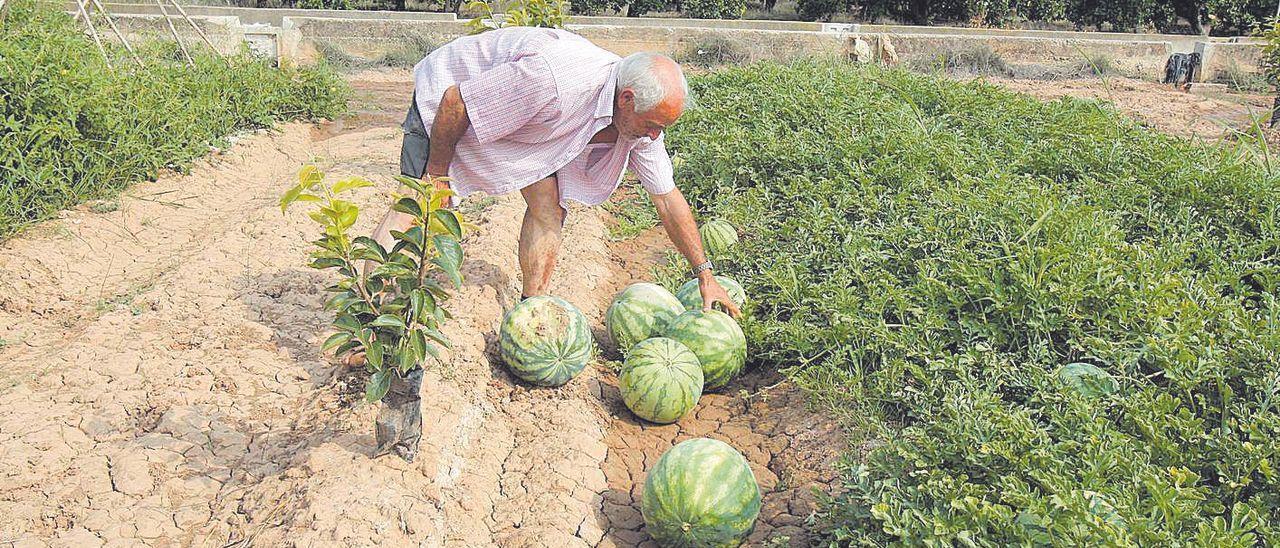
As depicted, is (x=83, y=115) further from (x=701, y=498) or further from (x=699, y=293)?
(x=701, y=498)

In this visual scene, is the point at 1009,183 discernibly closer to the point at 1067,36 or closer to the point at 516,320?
the point at 516,320

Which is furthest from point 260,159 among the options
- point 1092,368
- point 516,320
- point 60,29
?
point 1092,368

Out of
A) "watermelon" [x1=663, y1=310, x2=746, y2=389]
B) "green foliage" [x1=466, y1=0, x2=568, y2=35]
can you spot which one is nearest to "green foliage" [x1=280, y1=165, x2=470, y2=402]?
"watermelon" [x1=663, y1=310, x2=746, y2=389]

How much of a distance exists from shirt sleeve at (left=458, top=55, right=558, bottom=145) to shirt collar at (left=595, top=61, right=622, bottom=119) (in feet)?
0.59

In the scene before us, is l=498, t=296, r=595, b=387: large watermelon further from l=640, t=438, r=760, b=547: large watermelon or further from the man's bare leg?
l=640, t=438, r=760, b=547: large watermelon

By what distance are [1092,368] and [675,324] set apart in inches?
66.5

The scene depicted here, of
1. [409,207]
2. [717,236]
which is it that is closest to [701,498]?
[409,207]

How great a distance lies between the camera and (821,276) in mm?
4766

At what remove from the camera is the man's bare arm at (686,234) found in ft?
14.1

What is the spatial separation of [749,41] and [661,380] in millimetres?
14426

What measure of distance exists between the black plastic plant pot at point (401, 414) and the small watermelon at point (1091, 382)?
2224mm

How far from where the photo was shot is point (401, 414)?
3.23 metres

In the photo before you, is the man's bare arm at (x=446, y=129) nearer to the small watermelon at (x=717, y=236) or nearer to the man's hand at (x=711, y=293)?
the man's hand at (x=711, y=293)

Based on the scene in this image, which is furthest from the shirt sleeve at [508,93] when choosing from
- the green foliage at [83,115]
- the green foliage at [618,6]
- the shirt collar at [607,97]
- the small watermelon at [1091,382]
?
the green foliage at [618,6]
